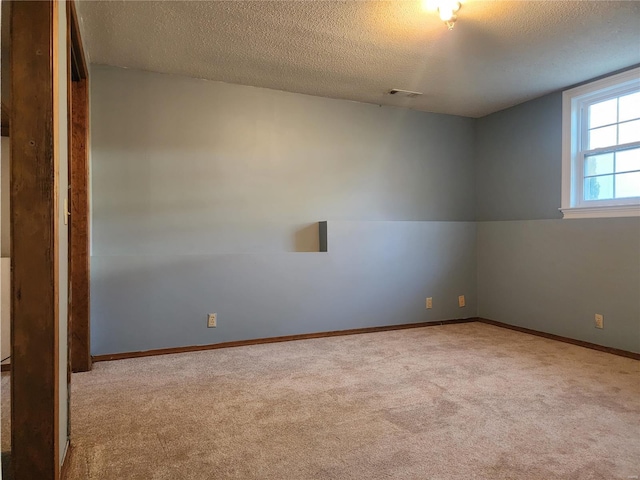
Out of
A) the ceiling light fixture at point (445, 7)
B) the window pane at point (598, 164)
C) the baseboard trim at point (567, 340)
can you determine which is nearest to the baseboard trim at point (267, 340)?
the baseboard trim at point (567, 340)

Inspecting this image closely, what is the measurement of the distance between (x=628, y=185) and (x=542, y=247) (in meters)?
0.90

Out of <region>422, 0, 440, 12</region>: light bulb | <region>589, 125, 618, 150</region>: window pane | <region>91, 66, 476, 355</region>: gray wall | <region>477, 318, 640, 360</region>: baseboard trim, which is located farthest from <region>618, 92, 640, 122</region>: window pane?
<region>422, 0, 440, 12</region>: light bulb

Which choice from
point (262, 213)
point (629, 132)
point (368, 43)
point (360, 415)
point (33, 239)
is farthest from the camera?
point (262, 213)

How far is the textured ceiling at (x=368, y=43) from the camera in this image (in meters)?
2.66

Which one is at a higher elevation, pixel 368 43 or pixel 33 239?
pixel 368 43

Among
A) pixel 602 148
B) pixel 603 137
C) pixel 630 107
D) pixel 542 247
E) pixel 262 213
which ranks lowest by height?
pixel 542 247

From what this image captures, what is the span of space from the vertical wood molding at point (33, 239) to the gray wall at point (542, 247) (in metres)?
3.96

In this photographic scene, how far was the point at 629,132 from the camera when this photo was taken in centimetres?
364

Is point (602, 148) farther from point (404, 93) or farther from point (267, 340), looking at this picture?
point (267, 340)

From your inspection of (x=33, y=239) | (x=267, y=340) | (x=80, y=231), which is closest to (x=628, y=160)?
(x=267, y=340)

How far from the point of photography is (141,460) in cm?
185

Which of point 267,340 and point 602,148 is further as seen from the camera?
point 267,340

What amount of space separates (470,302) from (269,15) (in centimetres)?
369

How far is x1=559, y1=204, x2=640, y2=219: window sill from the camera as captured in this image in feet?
11.5
